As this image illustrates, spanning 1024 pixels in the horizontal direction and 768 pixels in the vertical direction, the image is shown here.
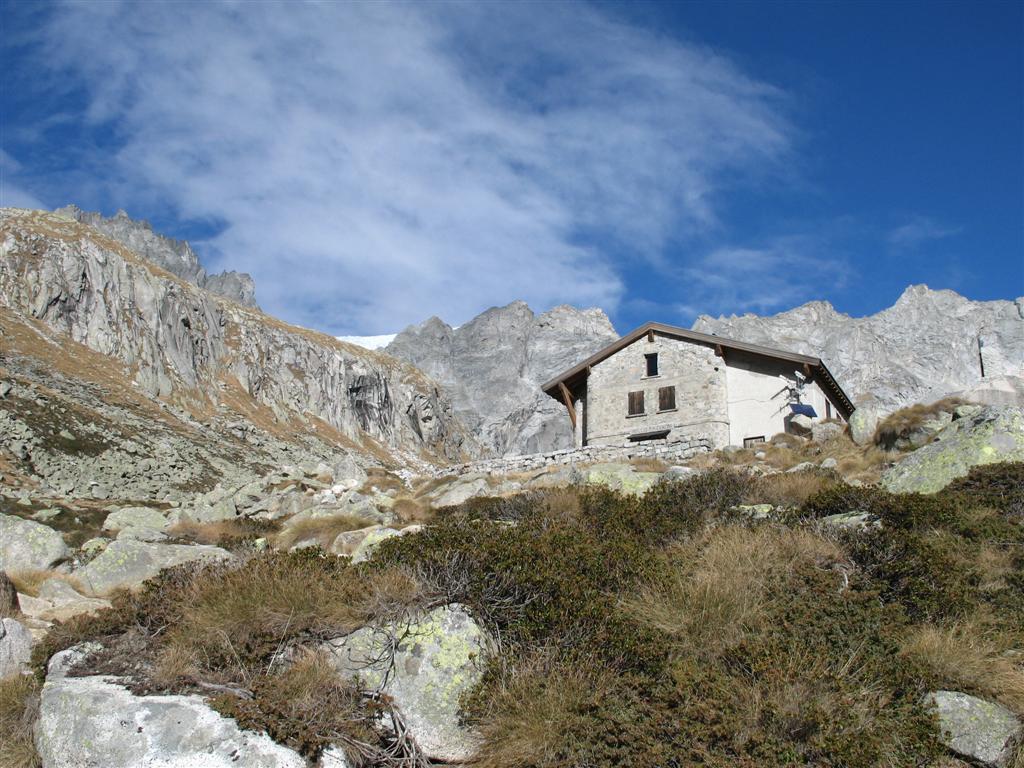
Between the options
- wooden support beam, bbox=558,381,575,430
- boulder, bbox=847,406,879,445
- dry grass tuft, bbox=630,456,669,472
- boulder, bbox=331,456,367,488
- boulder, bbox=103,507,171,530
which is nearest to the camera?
boulder, bbox=103,507,171,530

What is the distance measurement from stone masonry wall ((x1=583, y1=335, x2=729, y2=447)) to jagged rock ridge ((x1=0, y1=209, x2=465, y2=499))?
2996 cm

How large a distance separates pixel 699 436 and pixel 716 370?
10.6 ft

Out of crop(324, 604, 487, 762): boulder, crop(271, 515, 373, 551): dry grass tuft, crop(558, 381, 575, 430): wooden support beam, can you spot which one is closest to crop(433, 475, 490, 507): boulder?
crop(271, 515, 373, 551): dry grass tuft

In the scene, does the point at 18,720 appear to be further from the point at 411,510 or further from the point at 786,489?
the point at 411,510

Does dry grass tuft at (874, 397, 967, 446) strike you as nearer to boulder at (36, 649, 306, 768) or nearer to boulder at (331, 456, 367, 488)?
boulder at (331, 456, 367, 488)

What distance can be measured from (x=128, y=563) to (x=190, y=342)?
271 feet

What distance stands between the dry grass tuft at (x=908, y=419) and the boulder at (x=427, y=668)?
15.0m

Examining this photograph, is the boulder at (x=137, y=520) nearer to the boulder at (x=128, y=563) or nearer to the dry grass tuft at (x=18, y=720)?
the boulder at (x=128, y=563)

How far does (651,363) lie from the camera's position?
33688 mm

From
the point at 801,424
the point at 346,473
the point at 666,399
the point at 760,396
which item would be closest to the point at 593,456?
the point at 666,399

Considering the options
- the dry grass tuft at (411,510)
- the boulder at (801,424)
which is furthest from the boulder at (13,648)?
the boulder at (801,424)

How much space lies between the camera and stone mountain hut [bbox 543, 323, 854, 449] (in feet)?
100

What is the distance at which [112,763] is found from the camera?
6.11 metres

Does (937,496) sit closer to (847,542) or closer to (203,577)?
(847,542)
